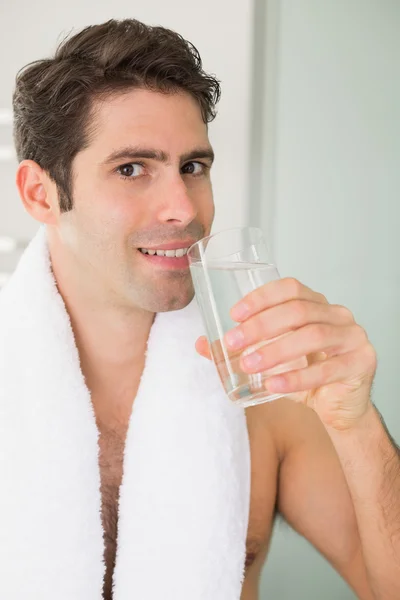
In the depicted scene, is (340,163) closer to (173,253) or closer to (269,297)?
(173,253)

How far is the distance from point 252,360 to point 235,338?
30mm

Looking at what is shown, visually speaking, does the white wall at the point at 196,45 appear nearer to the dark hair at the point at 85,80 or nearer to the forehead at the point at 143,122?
the dark hair at the point at 85,80

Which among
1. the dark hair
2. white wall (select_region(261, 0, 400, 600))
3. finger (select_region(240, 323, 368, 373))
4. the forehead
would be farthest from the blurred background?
finger (select_region(240, 323, 368, 373))

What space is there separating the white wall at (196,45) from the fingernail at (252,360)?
93 centimetres

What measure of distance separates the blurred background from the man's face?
0.43 metres

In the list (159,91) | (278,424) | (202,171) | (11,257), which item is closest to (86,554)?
(278,424)

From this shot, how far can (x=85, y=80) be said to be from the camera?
1179 mm

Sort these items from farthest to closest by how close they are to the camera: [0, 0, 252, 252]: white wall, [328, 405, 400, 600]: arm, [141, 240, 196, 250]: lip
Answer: [0, 0, 252, 252]: white wall → [141, 240, 196, 250]: lip → [328, 405, 400, 600]: arm

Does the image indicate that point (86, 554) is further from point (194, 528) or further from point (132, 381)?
point (132, 381)

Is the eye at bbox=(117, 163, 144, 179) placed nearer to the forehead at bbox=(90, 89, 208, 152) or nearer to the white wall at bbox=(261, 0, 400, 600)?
the forehead at bbox=(90, 89, 208, 152)

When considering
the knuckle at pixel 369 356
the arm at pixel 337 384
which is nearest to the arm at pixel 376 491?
the arm at pixel 337 384

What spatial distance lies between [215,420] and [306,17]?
981mm

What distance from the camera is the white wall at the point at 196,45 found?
155 cm

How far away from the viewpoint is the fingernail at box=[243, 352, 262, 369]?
29.0 inches
